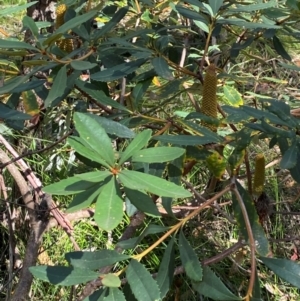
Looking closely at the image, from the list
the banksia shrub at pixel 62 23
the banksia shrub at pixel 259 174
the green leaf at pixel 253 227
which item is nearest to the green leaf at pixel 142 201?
the green leaf at pixel 253 227

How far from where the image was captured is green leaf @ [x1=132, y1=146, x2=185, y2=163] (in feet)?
2.47

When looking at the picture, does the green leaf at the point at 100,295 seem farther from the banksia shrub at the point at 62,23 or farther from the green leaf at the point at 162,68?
the banksia shrub at the point at 62,23

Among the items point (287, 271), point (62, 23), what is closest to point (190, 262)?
point (287, 271)

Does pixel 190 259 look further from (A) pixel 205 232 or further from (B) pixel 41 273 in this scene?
(A) pixel 205 232

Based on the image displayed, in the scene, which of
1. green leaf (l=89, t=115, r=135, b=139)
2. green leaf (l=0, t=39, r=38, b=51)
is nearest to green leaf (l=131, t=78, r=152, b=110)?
green leaf (l=89, t=115, r=135, b=139)

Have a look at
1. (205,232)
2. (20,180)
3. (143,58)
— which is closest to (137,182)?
(143,58)

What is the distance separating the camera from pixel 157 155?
763mm

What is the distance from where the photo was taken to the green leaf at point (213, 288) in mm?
806

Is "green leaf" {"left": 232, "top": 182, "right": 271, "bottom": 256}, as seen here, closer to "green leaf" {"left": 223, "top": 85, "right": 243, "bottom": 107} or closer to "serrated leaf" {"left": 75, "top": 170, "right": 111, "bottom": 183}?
"serrated leaf" {"left": 75, "top": 170, "right": 111, "bottom": 183}

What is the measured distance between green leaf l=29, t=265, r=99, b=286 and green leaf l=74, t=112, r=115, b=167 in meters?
0.17

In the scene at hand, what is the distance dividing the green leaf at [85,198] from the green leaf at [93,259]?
0.11 m

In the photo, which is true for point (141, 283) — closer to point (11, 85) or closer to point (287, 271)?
point (287, 271)

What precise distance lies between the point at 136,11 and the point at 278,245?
0.92 meters

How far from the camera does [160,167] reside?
36.8 inches
